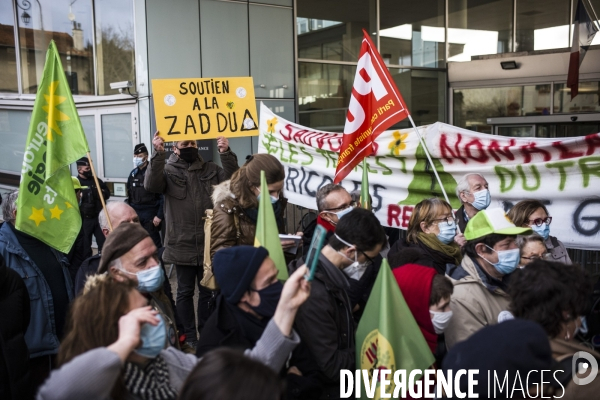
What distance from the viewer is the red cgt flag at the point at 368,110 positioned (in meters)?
5.05

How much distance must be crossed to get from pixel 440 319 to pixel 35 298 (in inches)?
103

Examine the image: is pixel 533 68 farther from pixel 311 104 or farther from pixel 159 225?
pixel 159 225

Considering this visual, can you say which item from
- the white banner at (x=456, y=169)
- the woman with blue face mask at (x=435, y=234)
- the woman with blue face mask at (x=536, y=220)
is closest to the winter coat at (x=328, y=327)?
the woman with blue face mask at (x=435, y=234)

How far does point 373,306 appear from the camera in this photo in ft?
9.16

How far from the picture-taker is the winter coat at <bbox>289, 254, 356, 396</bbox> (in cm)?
277

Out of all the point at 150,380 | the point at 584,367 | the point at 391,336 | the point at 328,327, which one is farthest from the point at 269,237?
the point at 584,367

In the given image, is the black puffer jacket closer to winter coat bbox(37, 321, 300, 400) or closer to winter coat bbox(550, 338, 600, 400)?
winter coat bbox(37, 321, 300, 400)

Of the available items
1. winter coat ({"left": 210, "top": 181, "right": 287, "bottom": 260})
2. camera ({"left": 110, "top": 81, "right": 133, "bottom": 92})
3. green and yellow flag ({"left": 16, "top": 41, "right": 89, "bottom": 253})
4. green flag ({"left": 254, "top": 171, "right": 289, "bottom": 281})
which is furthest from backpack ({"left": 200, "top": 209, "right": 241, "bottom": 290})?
camera ({"left": 110, "top": 81, "right": 133, "bottom": 92})

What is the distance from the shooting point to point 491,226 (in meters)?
3.44

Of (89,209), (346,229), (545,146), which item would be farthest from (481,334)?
(89,209)

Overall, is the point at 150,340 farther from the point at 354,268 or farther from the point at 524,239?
the point at 524,239

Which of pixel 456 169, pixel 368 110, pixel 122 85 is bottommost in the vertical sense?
pixel 456 169

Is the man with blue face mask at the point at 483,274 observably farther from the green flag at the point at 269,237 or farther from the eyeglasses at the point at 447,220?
the green flag at the point at 269,237

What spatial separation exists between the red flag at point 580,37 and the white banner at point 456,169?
323cm
